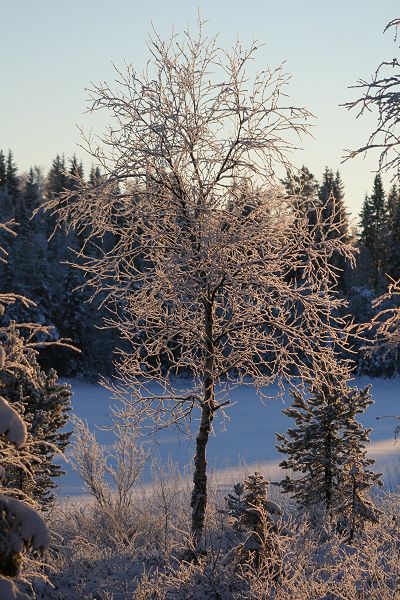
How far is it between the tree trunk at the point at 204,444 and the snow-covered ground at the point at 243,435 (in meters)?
1.84

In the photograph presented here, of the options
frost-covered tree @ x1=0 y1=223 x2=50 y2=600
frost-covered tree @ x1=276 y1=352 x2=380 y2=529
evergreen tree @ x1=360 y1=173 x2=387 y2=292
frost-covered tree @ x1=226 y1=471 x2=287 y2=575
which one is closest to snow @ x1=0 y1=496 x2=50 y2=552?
frost-covered tree @ x1=0 y1=223 x2=50 y2=600

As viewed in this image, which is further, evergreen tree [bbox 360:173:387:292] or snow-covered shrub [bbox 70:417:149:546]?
evergreen tree [bbox 360:173:387:292]

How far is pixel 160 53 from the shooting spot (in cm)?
928

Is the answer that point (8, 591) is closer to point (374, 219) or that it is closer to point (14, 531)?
point (14, 531)

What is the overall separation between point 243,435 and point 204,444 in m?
17.8

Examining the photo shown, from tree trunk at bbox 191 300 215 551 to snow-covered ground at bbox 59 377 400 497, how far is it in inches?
72.3

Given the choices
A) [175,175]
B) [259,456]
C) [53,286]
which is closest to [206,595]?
[175,175]

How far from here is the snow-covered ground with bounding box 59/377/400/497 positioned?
62.4 feet

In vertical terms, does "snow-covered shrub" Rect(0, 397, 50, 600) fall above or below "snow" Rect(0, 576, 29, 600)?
above

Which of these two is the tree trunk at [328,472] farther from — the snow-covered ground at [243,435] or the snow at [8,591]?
the snow at [8,591]

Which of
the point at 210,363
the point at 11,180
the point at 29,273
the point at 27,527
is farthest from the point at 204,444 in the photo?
the point at 11,180

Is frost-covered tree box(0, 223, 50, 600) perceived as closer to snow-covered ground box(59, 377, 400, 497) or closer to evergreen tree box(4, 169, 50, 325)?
snow-covered ground box(59, 377, 400, 497)

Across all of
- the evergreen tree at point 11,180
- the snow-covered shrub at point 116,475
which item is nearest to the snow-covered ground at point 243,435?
the snow-covered shrub at point 116,475

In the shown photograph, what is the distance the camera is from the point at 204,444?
9359mm
